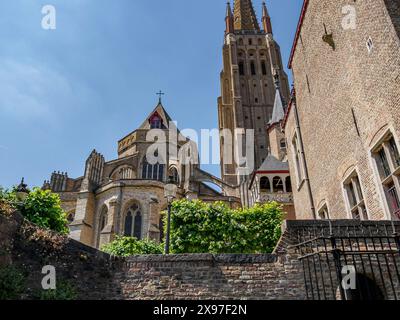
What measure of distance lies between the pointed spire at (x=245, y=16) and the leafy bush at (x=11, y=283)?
62.4m

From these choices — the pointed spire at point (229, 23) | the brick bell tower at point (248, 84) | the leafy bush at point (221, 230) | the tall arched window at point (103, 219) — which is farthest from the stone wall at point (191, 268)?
the pointed spire at point (229, 23)

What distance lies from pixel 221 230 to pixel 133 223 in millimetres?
12477

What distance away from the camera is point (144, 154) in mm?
36406

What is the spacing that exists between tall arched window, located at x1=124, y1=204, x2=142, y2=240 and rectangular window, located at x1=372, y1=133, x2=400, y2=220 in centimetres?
2051

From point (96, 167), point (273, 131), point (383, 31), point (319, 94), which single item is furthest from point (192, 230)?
point (273, 131)

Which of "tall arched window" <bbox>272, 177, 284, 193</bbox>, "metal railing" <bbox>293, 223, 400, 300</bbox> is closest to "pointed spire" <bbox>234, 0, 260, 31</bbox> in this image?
"tall arched window" <bbox>272, 177, 284, 193</bbox>

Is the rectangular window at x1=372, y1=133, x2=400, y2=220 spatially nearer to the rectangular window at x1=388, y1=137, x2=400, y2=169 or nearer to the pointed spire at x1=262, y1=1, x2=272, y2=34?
the rectangular window at x1=388, y1=137, x2=400, y2=169

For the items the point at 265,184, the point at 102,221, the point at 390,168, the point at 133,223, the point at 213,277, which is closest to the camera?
the point at 213,277

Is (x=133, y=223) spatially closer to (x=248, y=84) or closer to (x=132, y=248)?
(x=132, y=248)

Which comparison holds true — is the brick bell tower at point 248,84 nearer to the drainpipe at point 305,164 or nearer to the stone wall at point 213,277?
the drainpipe at point 305,164

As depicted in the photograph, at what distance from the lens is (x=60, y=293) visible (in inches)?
267

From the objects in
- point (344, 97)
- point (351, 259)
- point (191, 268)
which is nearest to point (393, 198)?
point (351, 259)
